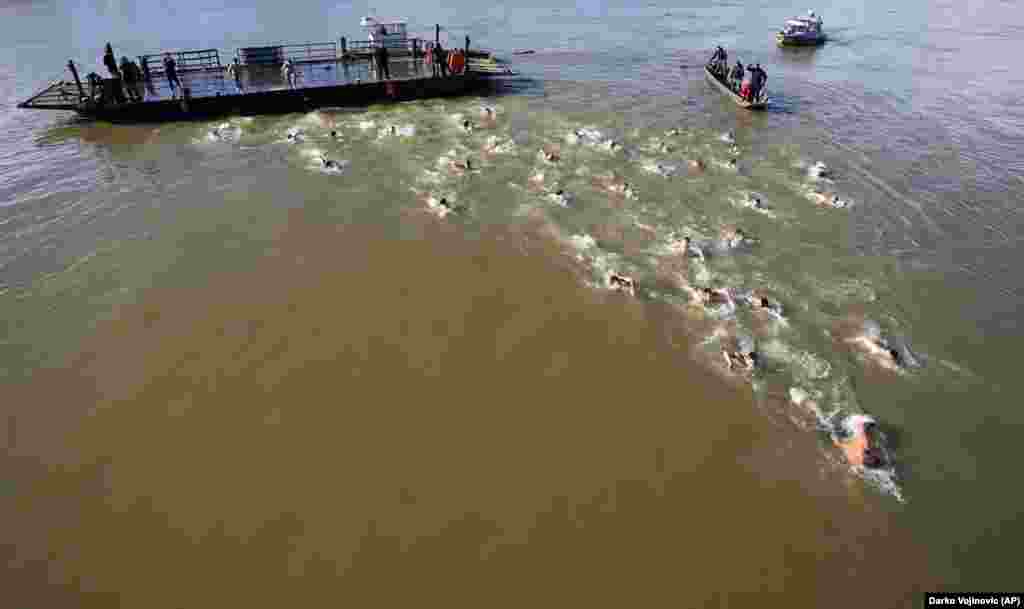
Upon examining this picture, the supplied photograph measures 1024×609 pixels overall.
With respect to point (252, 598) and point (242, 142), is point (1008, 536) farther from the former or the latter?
point (242, 142)

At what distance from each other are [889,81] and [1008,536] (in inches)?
1511

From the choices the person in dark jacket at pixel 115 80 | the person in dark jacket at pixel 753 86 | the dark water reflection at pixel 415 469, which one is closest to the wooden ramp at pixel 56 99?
the person in dark jacket at pixel 115 80

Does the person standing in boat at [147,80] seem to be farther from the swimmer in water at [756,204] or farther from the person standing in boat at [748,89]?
the person standing in boat at [748,89]

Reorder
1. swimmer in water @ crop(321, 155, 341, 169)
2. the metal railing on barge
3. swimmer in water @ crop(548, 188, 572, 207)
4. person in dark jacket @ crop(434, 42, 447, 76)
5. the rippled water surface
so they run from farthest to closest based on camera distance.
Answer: person in dark jacket @ crop(434, 42, 447, 76) → the metal railing on barge → swimmer in water @ crop(321, 155, 341, 169) → swimmer in water @ crop(548, 188, 572, 207) → the rippled water surface

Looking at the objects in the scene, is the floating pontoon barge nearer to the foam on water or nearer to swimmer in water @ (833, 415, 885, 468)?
the foam on water

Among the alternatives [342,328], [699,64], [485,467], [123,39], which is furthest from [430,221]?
[123,39]

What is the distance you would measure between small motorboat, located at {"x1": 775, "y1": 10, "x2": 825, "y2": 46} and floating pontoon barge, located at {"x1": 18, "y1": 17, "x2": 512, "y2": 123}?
26429 millimetres

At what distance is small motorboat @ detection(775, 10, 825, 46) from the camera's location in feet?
159

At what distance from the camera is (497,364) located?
1483cm

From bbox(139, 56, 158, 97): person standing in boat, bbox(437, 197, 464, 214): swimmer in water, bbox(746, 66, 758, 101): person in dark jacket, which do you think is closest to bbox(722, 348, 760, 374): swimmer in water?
→ bbox(437, 197, 464, 214): swimmer in water

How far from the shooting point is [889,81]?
3972 cm

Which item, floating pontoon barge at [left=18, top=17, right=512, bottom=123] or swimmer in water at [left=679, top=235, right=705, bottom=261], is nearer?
swimmer in water at [left=679, top=235, right=705, bottom=261]

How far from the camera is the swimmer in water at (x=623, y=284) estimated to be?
17.5 meters

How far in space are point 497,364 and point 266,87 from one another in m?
26.6
